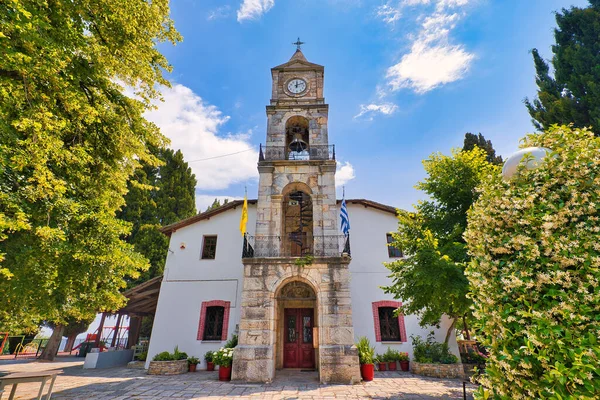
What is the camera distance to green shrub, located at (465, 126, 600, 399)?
218 cm

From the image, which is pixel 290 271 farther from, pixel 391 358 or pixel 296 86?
pixel 296 86

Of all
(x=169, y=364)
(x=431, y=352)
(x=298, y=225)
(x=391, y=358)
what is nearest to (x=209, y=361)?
(x=169, y=364)

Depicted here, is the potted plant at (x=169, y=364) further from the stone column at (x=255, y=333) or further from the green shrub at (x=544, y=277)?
the green shrub at (x=544, y=277)

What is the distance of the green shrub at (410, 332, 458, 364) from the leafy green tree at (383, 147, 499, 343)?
6.65 feet

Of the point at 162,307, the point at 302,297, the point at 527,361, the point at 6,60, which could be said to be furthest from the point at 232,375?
the point at 6,60

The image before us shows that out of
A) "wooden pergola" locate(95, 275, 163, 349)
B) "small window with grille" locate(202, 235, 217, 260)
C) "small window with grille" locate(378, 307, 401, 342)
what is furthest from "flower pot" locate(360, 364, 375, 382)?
"wooden pergola" locate(95, 275, 163, 349)

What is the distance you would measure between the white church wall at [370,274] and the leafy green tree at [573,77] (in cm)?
883

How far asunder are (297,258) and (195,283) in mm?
6600

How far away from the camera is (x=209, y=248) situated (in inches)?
570

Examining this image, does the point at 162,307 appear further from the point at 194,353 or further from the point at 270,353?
the point at 270,353

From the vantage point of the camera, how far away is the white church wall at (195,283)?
1254cm

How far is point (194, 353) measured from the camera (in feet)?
40.3

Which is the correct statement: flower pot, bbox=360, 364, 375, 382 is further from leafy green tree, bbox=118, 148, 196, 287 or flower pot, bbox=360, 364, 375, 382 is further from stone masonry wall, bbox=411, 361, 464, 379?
leafy green tree, bbox=118, 148, 196, 287

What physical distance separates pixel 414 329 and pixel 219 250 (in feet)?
33.4
